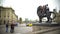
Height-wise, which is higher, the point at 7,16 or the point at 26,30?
the point at 7,16

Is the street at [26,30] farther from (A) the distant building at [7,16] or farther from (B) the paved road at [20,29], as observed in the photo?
(A) the distant building at [7,16]

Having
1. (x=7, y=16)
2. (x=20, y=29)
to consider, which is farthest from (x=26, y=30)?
(x=7, y=16)

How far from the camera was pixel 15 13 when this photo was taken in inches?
82.0

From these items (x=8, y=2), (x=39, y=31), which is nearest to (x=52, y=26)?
(x=39, y=31)

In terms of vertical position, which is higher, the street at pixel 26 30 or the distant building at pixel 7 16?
the distant building at pixel 7 16

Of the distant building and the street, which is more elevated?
the distant building

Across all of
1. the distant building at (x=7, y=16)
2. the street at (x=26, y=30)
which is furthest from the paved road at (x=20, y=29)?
the distant building at (x=7, y=16)

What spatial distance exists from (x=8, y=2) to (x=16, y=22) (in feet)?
1.25

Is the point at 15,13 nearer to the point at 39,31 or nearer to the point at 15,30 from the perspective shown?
the point at 15,30

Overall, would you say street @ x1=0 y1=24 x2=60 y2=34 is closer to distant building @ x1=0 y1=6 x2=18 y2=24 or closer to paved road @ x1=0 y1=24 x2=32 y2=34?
paved road @ x1=0 y1=24 x2=32 y2=34

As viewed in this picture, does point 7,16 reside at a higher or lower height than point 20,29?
higher

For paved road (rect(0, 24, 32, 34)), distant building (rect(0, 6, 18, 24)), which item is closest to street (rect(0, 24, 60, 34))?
paved road (rect(0, 24, 32, 34))

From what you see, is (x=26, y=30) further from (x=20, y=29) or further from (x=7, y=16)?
(x=7, y=16)

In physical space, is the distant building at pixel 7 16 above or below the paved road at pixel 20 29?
above
